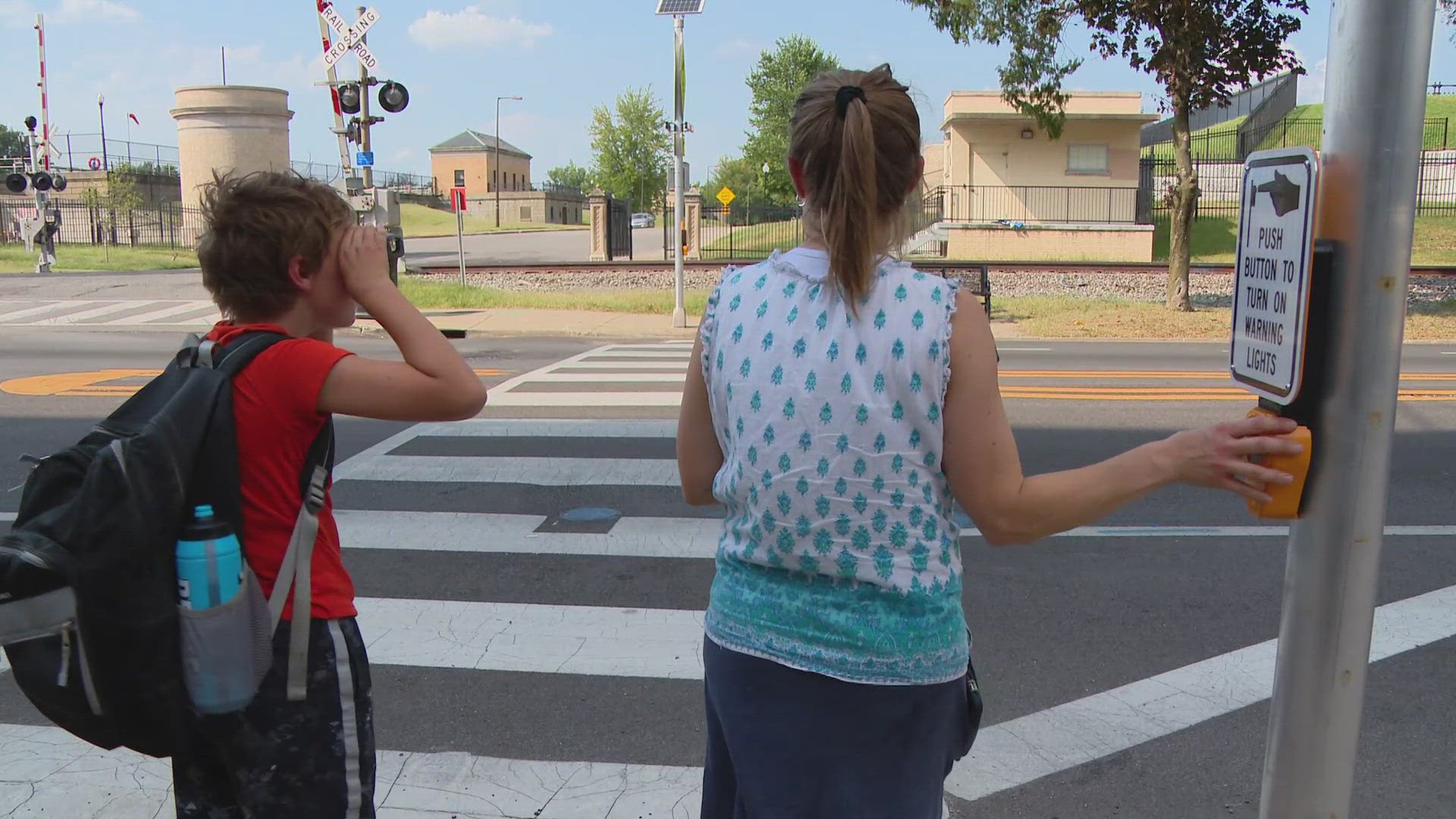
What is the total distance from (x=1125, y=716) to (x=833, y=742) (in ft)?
8.61

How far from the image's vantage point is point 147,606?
1982 millimetres

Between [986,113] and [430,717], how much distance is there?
30.5 m

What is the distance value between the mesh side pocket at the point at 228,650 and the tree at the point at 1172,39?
1861 cm

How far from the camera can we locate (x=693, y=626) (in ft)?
16.4

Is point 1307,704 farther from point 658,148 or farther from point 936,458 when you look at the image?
point 658,148

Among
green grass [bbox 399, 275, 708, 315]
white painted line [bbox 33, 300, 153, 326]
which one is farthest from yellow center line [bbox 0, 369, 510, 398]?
green grass [bbox 399, 275, 708, 315]

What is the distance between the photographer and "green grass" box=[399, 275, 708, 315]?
2184cm

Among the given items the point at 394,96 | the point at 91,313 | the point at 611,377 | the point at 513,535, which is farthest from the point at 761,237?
the point at 513,535

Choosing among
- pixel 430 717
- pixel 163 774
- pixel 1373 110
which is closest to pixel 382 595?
pixel 430 717

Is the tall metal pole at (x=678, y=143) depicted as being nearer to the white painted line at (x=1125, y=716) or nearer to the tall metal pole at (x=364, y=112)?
the tall metal pole at (x=364, y=112)

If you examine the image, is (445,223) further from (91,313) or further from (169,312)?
(91,313)

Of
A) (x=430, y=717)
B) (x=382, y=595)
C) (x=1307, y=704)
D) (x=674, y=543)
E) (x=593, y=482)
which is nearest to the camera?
(x=1307, y=704)

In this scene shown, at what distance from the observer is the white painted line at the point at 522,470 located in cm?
768

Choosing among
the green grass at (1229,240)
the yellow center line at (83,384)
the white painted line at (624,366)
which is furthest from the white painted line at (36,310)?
the green grass at (1229,240)
